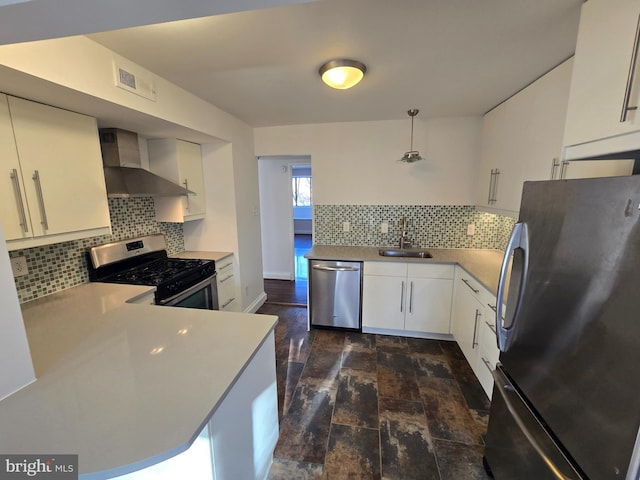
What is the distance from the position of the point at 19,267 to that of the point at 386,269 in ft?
9.16

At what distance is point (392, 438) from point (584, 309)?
4.62 ft

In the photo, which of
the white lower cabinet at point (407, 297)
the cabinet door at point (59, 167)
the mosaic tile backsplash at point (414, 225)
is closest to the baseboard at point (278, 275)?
the mosaic tile backsplash at point (414, 225)

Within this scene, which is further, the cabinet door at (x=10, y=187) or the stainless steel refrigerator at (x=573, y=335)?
the cabinet door at (x=10, y=187)

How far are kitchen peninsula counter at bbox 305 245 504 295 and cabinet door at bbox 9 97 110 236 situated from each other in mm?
1860

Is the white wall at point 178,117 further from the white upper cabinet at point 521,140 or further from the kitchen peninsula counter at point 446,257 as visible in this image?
the white upper cabinet at point 521,140

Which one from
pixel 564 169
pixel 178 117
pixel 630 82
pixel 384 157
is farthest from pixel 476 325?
pixel 178 117

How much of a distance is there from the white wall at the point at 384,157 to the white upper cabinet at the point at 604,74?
5.95 ft

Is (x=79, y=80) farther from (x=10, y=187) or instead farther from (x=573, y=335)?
(x=573, y=335)

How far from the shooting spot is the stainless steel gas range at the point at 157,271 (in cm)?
205

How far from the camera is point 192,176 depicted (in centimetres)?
279

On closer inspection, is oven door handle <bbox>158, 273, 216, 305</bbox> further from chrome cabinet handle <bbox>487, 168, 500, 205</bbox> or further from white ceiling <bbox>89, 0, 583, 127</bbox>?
chrome cabinet handle <bbox>487, 168, 500, 205</bbox>

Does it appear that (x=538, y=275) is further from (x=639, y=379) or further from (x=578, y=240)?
(x=639, y=379)

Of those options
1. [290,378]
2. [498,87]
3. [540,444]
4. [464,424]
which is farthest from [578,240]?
[290,378]

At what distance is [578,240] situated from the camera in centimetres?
95
